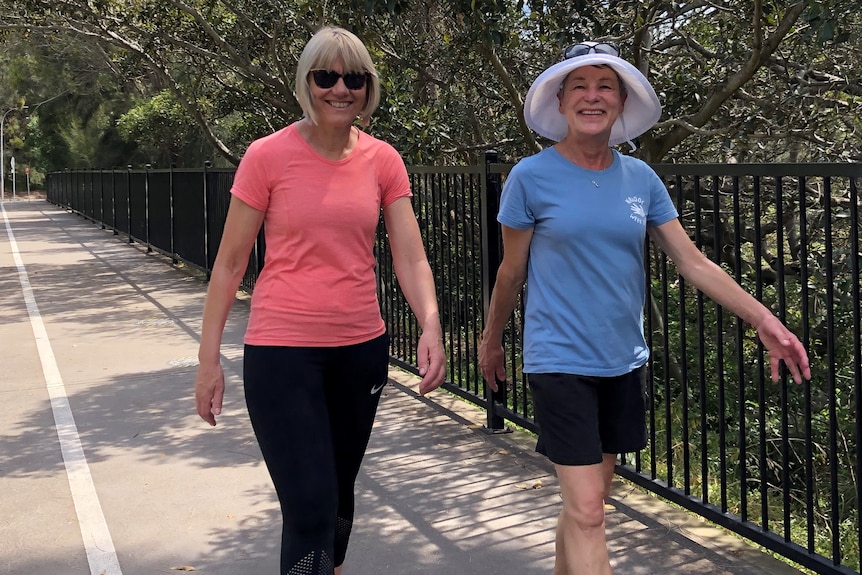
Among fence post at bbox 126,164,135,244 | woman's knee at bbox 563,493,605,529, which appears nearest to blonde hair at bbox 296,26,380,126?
woman's knee at bbox 563,493,605,529

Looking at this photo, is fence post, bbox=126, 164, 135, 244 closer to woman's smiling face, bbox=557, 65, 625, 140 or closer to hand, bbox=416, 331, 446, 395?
hand, bbox=416, 331, 446, 395

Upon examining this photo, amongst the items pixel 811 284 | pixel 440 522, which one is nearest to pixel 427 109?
pixel 811 284

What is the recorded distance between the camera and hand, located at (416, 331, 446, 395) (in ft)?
10.7

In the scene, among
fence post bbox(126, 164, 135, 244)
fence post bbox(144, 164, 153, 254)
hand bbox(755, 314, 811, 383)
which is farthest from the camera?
fence post bbox(126, 164, 135, 244)

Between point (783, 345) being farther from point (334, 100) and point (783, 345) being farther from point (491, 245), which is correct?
point (491, 245)

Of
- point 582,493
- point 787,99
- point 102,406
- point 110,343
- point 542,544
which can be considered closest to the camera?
point 582,493

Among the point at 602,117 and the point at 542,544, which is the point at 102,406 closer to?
the point at 542,544

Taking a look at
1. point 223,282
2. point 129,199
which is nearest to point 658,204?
point 223,282

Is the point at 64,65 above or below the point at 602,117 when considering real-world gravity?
above

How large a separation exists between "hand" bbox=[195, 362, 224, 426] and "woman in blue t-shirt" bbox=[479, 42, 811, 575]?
0.97 metres

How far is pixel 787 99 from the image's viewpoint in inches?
339

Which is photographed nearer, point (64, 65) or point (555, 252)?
point (555, 252)

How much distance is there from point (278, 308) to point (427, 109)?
7.64 metres

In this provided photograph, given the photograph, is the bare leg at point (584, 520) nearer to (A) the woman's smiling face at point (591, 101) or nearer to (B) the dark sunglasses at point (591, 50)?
(A) the woman's smiling face at point (591, 101)
